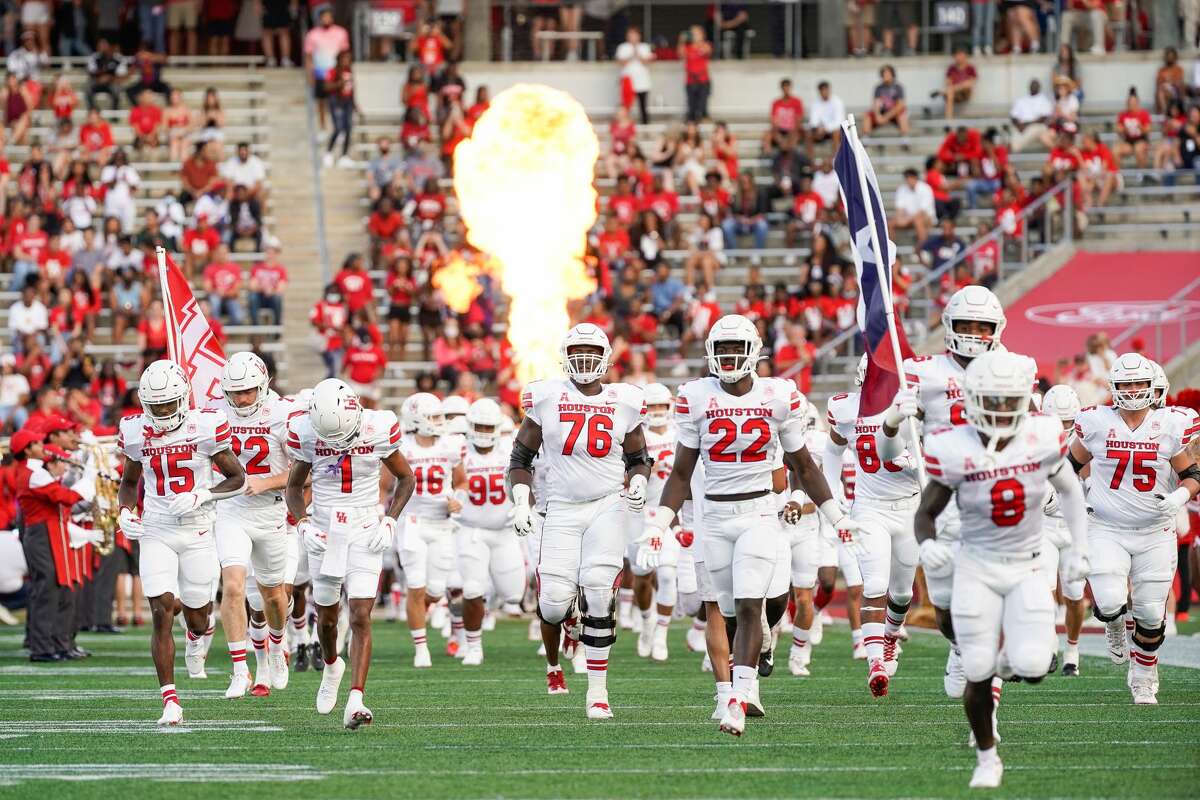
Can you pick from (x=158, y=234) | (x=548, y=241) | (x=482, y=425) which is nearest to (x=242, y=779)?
(x=482, y=425)

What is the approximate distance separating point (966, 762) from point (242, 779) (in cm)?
308

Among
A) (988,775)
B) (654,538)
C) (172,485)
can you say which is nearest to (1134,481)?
(654,538)

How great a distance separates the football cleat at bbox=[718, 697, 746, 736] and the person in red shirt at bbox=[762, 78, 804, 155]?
18.8m

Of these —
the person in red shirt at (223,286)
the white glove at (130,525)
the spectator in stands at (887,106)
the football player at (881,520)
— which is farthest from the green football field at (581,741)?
the spectator in stands at (887,106)

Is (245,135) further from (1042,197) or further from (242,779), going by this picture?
(242,779)

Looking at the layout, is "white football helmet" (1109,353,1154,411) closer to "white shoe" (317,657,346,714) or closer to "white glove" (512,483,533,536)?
"white glove" (512,483,533,536)

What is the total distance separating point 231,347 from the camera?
84.4ft

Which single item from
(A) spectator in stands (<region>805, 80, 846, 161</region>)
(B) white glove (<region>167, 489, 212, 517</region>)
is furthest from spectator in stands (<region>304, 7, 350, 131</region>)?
(B) white glove (<region>167, 489, 212, 517</region>)

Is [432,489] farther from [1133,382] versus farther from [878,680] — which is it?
[1133,382]

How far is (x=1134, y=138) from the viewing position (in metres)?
27.7

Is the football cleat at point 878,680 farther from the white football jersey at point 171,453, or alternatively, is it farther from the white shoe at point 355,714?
the white football jersey at point 171,453

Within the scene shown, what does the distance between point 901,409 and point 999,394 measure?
131 cm

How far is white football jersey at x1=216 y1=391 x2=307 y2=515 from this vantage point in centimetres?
1280

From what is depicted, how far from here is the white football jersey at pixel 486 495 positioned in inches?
623
